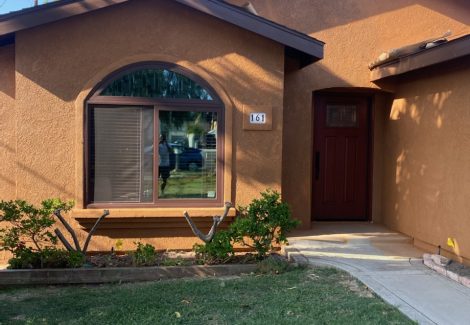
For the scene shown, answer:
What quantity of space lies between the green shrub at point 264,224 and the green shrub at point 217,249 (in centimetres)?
12

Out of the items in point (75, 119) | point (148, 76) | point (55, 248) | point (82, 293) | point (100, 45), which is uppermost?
point (100, 45)

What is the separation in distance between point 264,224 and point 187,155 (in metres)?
1.57

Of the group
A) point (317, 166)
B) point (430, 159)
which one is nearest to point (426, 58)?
point (430, 159)

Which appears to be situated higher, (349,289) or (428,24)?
(428,24)

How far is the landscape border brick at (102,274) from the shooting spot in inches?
226

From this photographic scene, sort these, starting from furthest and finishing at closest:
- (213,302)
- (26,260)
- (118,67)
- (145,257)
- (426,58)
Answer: (118,67), (426,58), (145,257), (26,260), (213,302)

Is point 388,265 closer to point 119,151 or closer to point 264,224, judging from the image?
point 264,224

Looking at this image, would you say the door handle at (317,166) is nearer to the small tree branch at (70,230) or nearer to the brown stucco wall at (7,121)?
the small tree branch at (70,230)

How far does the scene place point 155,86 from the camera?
666 centimetres

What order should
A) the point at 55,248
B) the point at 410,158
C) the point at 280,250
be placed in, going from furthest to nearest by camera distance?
the point at 410,158 → the point at 280,250 → the point at 55,248

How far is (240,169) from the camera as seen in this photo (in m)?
6.87

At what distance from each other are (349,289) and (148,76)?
3964 millimetres

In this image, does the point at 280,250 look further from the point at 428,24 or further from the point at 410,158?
the point at 428,24

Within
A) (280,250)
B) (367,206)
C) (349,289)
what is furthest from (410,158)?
(349,289)
